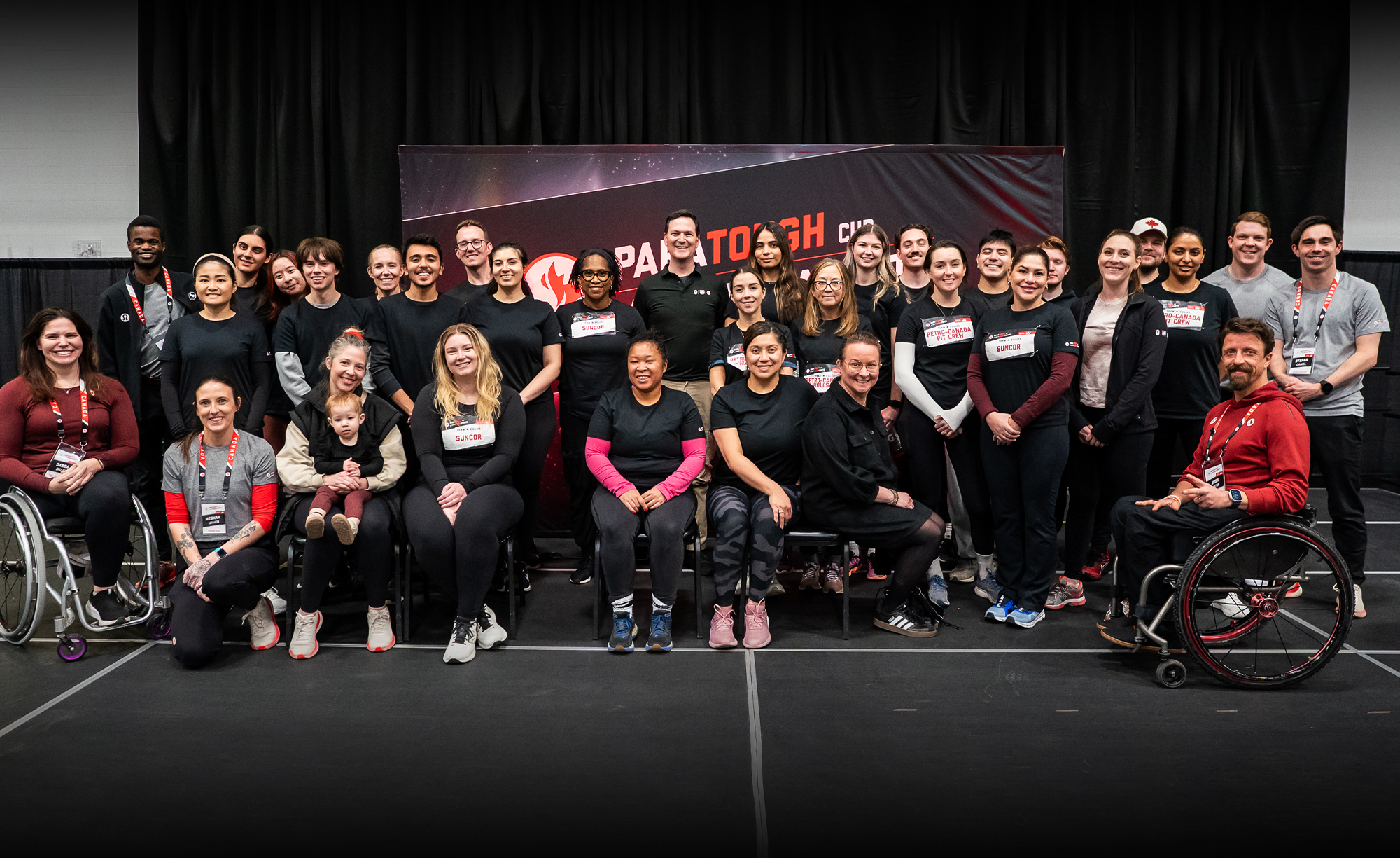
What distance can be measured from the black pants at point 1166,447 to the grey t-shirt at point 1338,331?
42 cm

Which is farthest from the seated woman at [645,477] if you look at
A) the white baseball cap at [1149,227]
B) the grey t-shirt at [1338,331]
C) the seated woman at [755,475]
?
the grey t-shirt at [1338,331]

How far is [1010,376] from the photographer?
3.50 m

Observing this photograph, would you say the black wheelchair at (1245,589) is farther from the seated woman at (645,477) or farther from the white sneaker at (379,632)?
the white sneaker at (379,632)

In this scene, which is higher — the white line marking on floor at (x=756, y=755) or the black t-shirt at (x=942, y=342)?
the black t-shirt at (x=942, y=342)

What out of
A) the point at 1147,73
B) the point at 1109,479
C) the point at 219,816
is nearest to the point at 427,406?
the point at 219,816

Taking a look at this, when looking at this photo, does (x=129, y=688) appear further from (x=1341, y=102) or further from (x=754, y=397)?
(x=1341, y=102)

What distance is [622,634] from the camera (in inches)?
129

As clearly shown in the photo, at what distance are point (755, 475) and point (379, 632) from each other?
1.45m

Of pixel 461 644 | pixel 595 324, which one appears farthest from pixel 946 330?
pixel 461 644

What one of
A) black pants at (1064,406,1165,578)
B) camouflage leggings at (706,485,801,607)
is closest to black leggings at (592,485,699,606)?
camouflage leggings at (706,485,801,607)

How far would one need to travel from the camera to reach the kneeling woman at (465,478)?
329 centimetres

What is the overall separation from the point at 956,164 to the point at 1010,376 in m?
2.28

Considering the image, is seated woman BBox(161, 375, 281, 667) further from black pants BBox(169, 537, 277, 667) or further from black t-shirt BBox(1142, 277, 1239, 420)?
black t-shirt BBox(1142, 277, 1239, 420)

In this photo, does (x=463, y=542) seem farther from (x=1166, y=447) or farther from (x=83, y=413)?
(x=1166, y=447)
